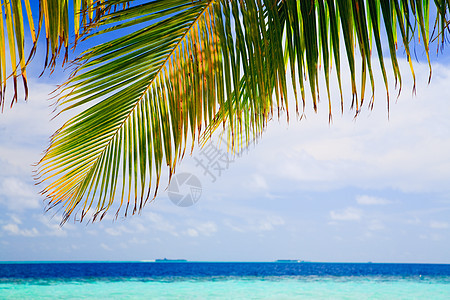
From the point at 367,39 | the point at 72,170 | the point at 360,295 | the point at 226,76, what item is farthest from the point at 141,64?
the point at 360,295

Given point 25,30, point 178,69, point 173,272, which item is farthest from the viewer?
point 173,272

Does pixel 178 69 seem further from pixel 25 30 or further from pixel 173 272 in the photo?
pixel 173 272

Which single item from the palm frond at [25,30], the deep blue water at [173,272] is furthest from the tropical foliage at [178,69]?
the deep blue water at [173,272]

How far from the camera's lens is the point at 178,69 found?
46.6 inches

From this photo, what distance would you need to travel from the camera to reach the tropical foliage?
999 millimetres

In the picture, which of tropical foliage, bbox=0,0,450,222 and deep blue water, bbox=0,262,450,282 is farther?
deep blue water, bbox=0,262,450,282

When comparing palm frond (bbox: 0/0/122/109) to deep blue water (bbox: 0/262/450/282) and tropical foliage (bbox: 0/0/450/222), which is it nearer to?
tropical foliage (bbox: 0/0/450/222)

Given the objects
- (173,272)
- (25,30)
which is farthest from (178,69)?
(173,272)

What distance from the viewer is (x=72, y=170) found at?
127cm

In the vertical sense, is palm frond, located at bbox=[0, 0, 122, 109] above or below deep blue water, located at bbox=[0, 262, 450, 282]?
above

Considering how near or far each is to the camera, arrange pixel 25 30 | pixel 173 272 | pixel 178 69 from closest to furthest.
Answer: pixel 25 30 → pixel 178 69 → pixel 173 272

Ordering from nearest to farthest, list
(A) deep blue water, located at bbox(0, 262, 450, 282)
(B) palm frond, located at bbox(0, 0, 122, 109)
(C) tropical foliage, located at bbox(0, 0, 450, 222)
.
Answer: (B) palm frond, located at bbox(0, 0, 122, 109) → (C) tropical foliage, located at bbox(0, 0, 450, 222) → (A) deep blue water, located at bbox(0, 262, 450, 282)

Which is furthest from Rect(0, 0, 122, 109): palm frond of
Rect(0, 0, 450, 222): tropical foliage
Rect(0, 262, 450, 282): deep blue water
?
Rect(0, 262, 450, 282): deep blue water

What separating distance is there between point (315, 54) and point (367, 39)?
0.12 m
